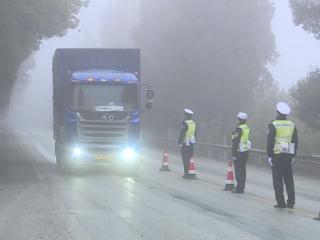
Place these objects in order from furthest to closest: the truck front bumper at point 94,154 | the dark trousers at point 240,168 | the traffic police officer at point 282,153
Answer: the truck front bumper at point 94,154 → the dark trousers at point 240,168 → the traffic police officer at point 282,153

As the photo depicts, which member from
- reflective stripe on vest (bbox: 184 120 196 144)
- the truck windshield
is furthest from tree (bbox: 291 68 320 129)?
the truck windshield

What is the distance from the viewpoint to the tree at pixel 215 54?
3616 cm

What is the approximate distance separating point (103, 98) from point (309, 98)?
9.86 meters

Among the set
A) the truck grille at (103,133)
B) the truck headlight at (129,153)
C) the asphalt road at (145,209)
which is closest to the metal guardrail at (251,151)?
the asphalt road at (145,209)

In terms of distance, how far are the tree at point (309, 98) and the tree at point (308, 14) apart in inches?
83.8

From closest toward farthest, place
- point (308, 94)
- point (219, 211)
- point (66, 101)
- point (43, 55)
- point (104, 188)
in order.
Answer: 1. point (219, 211)
2. point (104, 188)
3. point (66, 101)
4. point (308, 94)
5. point (43, 55)

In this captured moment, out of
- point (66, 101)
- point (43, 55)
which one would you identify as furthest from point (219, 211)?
point (43, 55)

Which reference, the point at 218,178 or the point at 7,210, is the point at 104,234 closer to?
the point at 7,210

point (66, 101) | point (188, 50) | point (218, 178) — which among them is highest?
point (188, 50)

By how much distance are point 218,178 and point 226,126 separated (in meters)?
20.3

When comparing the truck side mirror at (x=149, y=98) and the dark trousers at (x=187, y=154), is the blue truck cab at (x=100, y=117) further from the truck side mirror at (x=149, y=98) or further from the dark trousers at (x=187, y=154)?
the dark trousers at (x=187, y=154)

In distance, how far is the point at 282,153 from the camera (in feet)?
37.6

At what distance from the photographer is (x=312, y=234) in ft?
29.5

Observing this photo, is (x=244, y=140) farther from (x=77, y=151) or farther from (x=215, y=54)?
(x=215, y=54)
